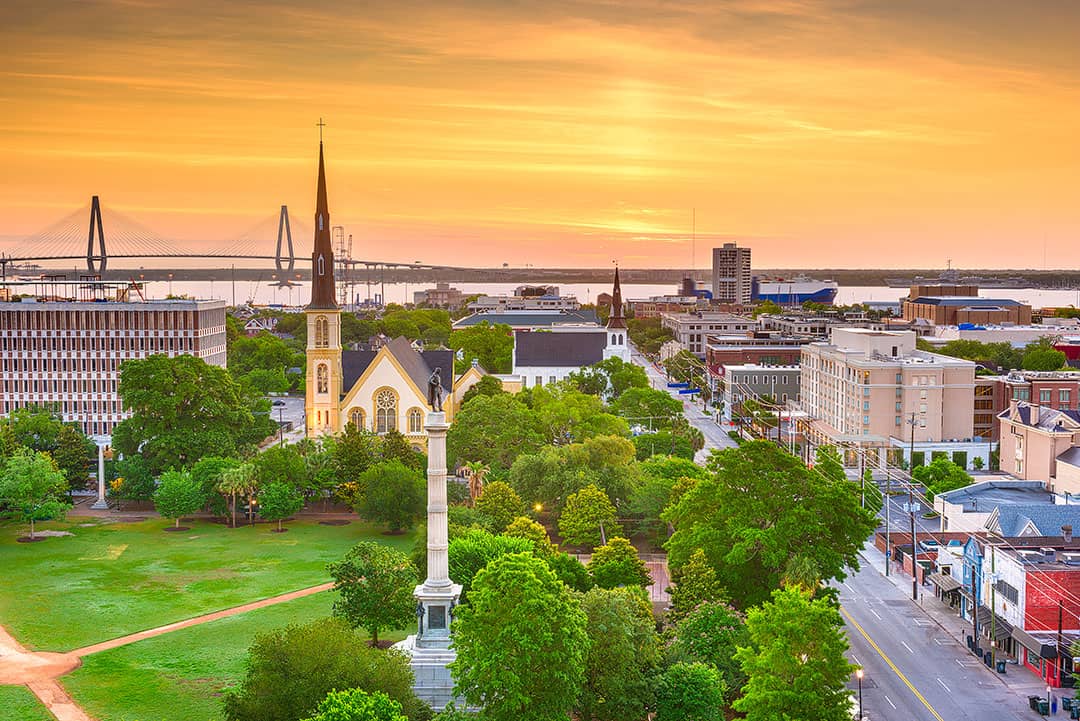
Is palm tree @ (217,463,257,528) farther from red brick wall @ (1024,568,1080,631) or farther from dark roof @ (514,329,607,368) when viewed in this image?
dark roof @ (514,329,607,368)

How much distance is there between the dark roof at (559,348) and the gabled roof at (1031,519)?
77664mm

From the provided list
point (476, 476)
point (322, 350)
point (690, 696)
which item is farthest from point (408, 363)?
point (690, 696)

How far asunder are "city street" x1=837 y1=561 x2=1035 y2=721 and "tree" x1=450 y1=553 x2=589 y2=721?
1386cm

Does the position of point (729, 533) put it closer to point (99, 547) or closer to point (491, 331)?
point (99, 547)

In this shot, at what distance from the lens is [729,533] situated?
1913 inches

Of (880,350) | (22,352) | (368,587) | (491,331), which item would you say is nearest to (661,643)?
(368,587)

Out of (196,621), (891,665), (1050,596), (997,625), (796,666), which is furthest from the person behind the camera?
(196,621)

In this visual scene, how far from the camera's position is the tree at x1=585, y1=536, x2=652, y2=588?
50.8 meters

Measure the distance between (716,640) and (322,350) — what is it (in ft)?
180

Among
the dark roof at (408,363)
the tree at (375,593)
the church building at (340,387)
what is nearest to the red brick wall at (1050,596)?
the tree at (375,593)

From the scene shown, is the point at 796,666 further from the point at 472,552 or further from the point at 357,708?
the point at 472,552

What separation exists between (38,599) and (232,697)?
24602 millimetres

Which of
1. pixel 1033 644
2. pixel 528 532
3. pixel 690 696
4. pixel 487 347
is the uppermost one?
pixel 487 347

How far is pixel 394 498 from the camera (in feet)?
218
